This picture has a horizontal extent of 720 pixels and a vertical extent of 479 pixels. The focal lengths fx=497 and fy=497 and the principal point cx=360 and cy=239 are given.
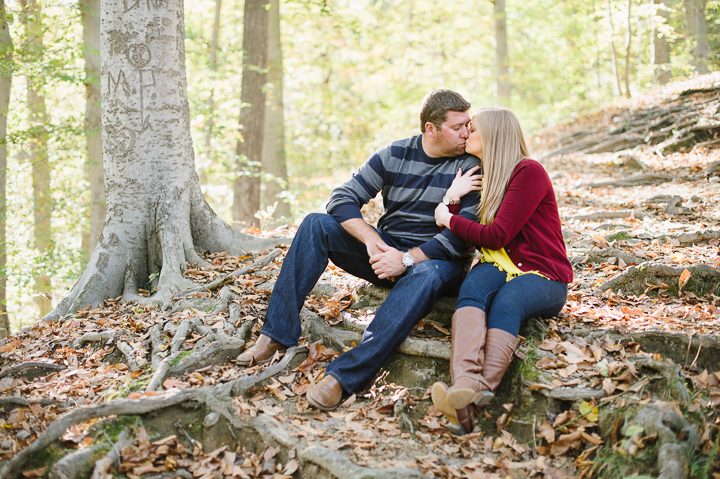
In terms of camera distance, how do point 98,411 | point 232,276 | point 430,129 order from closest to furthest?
point 98,411 < point 430,129 < point 232,276

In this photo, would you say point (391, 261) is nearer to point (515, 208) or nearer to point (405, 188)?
point (405, 188)

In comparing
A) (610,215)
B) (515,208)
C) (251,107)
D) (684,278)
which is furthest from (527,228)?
(251,107)

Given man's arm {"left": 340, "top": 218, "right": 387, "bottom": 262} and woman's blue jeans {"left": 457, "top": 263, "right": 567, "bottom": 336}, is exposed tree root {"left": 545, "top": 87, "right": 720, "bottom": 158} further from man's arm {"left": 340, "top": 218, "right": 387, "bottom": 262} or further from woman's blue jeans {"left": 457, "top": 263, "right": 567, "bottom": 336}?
man's arm {"left": 340, "top": 218, "right": 387, "bottom": 262}

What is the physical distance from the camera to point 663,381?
268cm

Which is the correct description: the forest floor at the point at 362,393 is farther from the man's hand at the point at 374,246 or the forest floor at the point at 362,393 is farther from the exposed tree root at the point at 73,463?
the man's hand at the point at 374,246

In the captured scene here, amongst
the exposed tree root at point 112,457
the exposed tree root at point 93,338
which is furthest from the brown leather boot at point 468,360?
the exposed tree root at point 93,338

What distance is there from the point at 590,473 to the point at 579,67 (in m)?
24.2

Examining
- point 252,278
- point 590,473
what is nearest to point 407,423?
point 590,473

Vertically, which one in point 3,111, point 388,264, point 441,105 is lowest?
point 388,264

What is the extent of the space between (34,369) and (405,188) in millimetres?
3122

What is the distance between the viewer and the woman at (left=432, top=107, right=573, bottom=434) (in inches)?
111

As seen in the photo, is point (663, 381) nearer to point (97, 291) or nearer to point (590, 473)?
point (590, 473)

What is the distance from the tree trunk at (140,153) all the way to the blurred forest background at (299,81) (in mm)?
3393

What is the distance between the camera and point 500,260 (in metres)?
3.35
